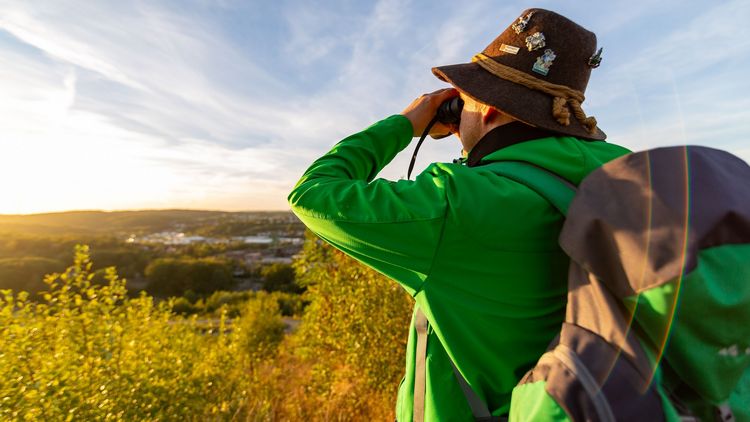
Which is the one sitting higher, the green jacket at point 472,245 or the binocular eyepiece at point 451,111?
the binocular eyepiece at point 451,111

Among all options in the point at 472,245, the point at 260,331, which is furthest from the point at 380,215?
the point at 260,331

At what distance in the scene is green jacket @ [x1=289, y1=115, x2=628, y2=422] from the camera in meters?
0.88

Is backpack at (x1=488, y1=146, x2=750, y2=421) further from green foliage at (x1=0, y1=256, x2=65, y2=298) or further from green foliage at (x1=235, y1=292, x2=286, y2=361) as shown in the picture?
green foliage at (x1=0, y1=256, x2=65, y2=298)

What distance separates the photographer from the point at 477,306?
95cm

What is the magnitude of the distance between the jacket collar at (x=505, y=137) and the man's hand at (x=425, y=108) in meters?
0.24

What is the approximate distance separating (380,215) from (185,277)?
54712 mm

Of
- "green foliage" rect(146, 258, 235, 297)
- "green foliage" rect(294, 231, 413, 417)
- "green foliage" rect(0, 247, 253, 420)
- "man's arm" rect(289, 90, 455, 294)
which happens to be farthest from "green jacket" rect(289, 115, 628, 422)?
"green foliage" rect(146, 258, 235, 297)

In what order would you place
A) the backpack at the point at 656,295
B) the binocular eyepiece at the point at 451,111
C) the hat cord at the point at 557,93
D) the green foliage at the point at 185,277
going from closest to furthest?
the backpack at the point at 656,295 < the hat cord at the point at 557,93 < the binocular eyepiece at the point at 451,111 < the green foliage at the point at 185,277

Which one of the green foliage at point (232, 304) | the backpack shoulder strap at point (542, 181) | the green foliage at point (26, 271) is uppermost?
the backpack shoulder strap at point (542, 181)

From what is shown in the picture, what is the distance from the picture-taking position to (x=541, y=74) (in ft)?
3.56

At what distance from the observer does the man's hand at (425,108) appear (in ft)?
4.37

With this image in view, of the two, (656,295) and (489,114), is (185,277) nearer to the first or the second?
(489,114)

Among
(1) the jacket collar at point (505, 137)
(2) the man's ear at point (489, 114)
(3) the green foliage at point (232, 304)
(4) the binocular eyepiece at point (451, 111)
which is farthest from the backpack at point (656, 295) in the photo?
(3) the green foliage at point (232, 304)

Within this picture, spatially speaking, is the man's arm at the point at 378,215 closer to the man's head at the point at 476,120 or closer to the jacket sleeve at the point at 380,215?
the jacket sleeve at the point at 380,215
